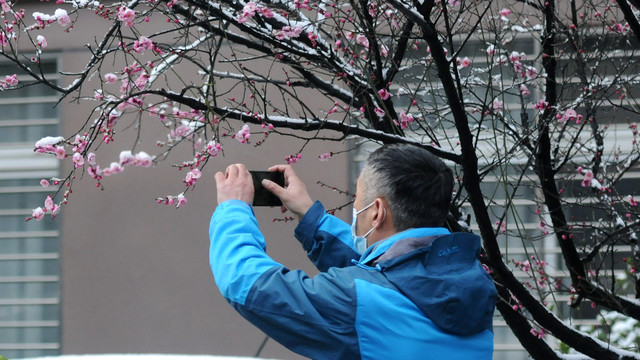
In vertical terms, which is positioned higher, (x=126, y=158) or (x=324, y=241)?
(x=126, y=158)

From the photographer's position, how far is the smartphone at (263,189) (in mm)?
1565

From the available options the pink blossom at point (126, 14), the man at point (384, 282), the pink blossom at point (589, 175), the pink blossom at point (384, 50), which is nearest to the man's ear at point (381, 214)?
the man at point (384, 282)

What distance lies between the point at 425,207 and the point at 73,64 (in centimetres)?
497

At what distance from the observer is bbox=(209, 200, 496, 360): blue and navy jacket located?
128 cm

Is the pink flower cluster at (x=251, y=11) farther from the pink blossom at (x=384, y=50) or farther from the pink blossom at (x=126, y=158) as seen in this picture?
the pink blossom at (x=384, y=50)

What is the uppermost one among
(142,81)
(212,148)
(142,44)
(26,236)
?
(142,44)

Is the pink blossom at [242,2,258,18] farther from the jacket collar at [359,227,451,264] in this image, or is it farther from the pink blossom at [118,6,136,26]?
the jacket collar at [359,227,451,264]

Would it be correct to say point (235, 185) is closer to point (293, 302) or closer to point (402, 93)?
point (293, 302)

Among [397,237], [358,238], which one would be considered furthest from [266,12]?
[397,237]

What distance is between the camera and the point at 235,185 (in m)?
1.46

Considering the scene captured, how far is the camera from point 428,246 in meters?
1.34

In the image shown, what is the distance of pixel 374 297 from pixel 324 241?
44 cm

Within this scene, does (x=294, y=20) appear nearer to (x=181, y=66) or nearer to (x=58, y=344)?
(x=181, y=66)

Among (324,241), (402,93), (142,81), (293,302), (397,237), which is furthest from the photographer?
(402,93)
